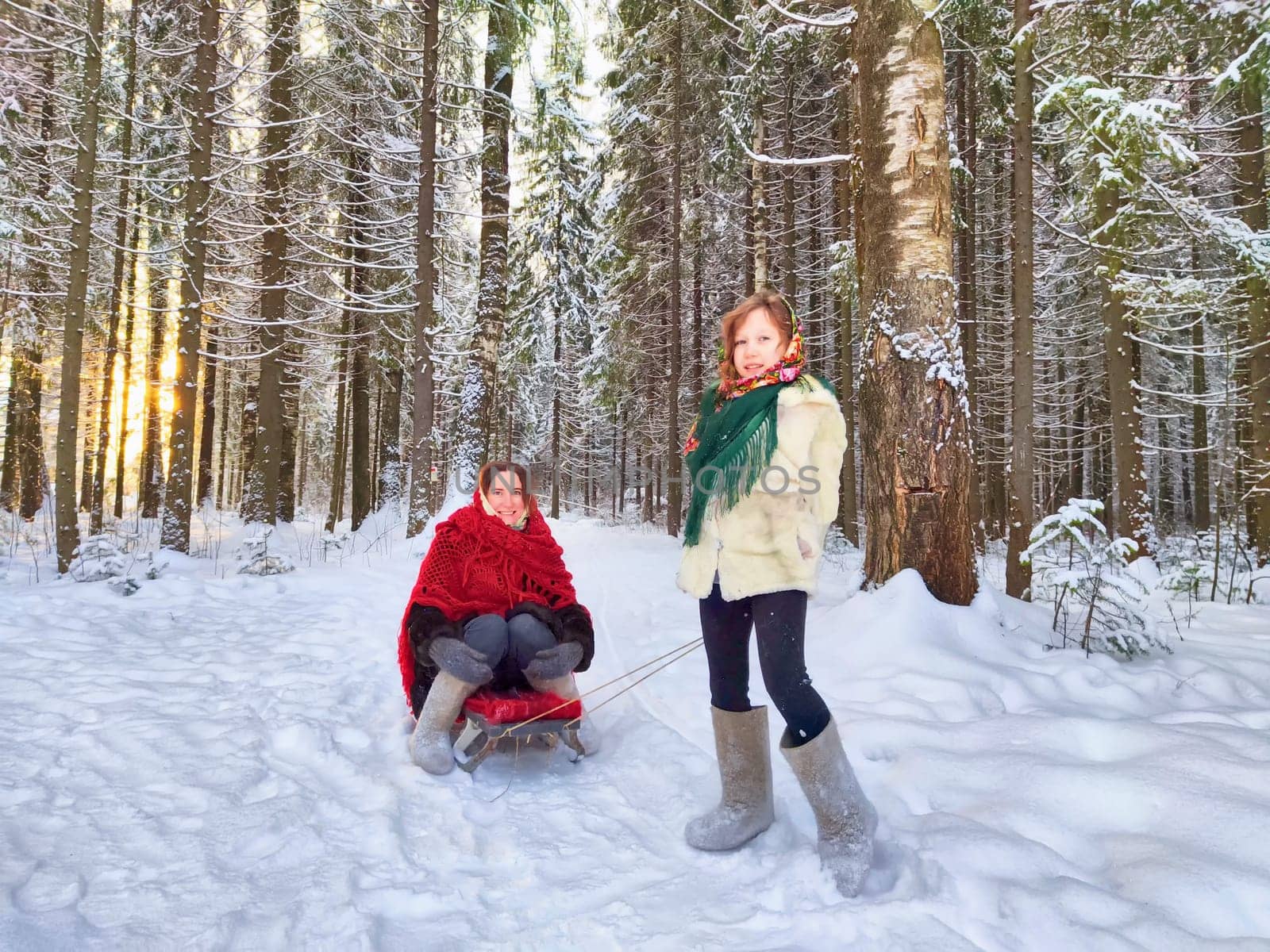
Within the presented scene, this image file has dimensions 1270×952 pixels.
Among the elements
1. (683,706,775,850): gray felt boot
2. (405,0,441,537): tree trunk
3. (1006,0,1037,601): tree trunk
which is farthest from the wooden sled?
(405,0,441,537): tree trunk

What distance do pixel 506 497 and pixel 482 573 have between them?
43 centimetres

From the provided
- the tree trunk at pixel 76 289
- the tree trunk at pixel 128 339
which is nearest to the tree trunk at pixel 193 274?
the tree trunk at pixel 76 289

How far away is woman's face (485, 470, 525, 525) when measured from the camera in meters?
3.46

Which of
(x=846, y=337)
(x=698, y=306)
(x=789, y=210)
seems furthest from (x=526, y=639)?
(x=698, y=306)

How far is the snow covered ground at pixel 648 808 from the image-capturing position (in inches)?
70.7

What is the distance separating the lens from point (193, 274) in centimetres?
766

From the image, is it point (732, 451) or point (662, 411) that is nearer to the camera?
point (732, 451)

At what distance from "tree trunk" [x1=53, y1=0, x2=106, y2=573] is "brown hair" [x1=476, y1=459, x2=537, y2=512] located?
634 centimetres

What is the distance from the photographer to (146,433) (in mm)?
16578

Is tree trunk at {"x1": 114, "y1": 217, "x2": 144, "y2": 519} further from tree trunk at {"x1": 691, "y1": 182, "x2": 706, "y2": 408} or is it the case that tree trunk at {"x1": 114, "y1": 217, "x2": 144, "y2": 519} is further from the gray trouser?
tree trunk at {"x1": 691, "y1": 182, "x2": 706, "y2": 408}

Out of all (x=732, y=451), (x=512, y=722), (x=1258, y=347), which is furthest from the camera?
(x=1258, y=347)

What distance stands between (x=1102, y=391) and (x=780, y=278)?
37.1ft

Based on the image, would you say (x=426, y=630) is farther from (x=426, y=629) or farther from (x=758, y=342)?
(x=758, y=342)

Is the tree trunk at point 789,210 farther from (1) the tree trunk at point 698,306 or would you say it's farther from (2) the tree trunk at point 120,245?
(2) the tree trunk at point 120,245
